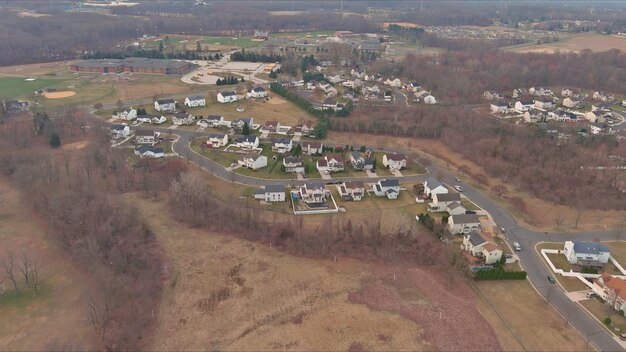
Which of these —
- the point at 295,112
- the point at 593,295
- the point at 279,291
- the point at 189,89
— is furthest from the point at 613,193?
the point at 189,89

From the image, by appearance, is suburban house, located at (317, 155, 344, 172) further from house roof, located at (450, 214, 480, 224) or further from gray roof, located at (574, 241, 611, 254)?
gray roof, located at (574, 241, 611, 254)

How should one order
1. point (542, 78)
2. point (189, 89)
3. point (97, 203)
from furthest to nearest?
point (542, 78)
point (189, 89)
point (97, 203)

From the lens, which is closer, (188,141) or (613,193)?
(613,193)

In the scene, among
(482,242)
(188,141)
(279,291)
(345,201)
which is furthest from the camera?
(188,141)

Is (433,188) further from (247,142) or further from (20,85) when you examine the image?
(20,85)

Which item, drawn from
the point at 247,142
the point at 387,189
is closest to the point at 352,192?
the point at 387,189

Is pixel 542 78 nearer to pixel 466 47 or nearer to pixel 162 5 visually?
pixel 466 47
